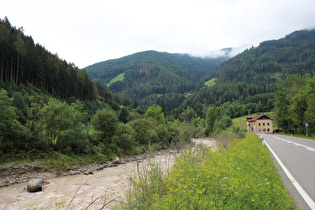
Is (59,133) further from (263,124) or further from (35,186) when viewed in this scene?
(263,124)

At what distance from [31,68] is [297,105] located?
222 feet

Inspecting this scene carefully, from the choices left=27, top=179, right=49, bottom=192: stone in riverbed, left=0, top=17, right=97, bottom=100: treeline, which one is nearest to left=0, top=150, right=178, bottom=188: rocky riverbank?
left=27, top=179, right=49, bottom=192: stone in riverbed

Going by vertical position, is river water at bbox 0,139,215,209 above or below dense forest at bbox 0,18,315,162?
below

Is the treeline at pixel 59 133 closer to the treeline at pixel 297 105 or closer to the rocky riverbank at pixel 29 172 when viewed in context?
the rocky riverbank at pixel 29 172

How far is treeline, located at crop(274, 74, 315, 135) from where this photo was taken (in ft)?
113

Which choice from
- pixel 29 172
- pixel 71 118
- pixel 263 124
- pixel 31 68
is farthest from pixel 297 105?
pixel 31 68

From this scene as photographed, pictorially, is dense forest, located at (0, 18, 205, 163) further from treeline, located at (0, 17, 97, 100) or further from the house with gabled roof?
the house with gabled roof

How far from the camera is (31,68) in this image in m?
53.1

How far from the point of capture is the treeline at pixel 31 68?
4734 centimetres

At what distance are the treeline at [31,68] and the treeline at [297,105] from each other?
211ft

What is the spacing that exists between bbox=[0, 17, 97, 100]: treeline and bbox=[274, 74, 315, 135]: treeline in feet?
211

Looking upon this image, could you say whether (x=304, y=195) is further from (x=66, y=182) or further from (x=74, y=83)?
(x=74, y=83)

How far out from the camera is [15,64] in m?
49.0

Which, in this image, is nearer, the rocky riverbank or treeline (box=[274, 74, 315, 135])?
the rocky riverbank
